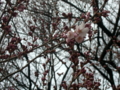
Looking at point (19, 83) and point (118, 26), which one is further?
point (118, 26)

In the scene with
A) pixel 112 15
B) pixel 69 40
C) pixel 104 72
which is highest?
pixel 112 15

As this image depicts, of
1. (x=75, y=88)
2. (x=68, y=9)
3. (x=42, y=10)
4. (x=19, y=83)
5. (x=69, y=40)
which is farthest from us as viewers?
(x=68, y=9)

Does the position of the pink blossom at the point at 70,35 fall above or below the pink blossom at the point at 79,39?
above

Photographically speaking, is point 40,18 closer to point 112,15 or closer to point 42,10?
point 42,10

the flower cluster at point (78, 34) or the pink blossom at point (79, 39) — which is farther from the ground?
the flower cluster at point (78, 34)

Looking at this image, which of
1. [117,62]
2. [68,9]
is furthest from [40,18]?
[117,62]

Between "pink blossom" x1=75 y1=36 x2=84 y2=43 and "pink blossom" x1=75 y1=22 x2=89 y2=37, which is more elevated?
"pink blossom" x1=75 y1=22 x2=89 y2=37

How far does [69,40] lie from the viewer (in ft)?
6.19

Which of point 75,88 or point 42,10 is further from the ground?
point 42,10

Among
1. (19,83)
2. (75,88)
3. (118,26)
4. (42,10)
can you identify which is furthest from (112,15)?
(75,88)

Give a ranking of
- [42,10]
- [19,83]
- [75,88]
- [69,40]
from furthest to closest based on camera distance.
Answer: [42,10] < [19,83] < [75,88] < [69,40]

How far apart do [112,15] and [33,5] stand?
130 inches

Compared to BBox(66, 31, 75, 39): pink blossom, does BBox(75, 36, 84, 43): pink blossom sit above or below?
below

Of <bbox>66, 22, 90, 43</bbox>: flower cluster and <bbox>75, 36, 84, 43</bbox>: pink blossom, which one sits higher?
<bbox>66, 22, 90, 43</bbox>: flower cluster
